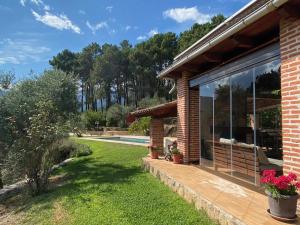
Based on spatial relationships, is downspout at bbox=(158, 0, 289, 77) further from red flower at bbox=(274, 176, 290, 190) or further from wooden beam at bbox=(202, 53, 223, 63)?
red flower at bbox=(274, 176, 290, 190)

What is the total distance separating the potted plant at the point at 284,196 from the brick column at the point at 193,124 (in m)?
5.45

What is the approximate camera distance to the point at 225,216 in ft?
16.0

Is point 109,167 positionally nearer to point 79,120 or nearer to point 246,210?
point 79,120

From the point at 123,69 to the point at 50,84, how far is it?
1623 inches

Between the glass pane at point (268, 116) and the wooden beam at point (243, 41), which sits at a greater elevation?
the wooden beam at point (243, 41)

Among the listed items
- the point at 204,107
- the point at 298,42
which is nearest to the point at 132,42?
the point at 204,107

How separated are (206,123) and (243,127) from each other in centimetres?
203

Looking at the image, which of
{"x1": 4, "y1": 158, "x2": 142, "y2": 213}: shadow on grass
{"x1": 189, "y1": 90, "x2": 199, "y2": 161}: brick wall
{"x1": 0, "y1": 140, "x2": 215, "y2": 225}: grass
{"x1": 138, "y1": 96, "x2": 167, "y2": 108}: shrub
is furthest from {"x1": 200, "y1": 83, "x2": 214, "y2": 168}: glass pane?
{"x1": 138, "y1": 96, "x2": 167, "y2": 108}: shrub

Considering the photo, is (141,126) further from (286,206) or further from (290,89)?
(286,206)

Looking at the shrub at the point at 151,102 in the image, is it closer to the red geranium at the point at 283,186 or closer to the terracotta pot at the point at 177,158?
the terracotta pot at the point at 177,158

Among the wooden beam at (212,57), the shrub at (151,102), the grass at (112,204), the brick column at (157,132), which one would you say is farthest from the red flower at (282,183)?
the shrub at (151,102)

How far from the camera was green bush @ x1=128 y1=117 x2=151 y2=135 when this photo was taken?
30087 mm

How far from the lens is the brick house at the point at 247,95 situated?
501 centimetres

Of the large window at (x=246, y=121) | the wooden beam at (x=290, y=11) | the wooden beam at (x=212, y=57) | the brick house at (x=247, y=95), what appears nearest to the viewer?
the wooden beam at (x=290, y=11)
